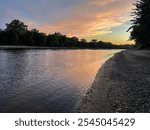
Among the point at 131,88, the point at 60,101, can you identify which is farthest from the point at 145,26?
the point at 60,101

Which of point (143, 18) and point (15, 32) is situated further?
point (15, 32)

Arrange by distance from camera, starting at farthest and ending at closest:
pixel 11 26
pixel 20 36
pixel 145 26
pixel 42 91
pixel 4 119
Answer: pixel 11 26
pixel 20 36
pixel 145 26
pixel 42 91
pixel 4 119

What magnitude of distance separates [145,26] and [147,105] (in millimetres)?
47176

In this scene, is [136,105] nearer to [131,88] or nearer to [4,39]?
[131,88]

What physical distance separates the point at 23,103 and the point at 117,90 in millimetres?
7192

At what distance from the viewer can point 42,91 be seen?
22984mm

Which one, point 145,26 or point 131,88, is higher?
point 145,26

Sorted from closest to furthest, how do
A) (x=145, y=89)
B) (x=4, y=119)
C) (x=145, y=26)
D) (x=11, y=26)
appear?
(x=4, y=119)
(x=145, y=89)
(x=145, y=26)
(x=11, y=26)

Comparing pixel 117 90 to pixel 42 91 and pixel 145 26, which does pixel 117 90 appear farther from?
pixel 145 26

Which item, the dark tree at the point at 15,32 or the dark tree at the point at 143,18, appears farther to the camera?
the dark tree at the point at 15,32

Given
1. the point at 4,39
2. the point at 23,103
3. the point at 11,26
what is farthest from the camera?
the point at 11,26

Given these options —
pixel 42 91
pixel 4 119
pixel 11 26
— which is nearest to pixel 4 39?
pixel 11 26

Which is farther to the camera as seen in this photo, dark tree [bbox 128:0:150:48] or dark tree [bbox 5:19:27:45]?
dark tree [bbox 5:19:27:45]

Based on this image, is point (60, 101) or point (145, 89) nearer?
point (60, 101)
